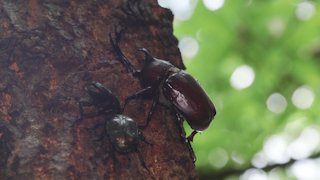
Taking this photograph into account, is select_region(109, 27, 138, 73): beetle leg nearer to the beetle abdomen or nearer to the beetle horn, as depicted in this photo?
the beetle horn

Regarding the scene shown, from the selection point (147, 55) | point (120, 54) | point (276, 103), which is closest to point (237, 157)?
point (276, 103)

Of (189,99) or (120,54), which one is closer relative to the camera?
(120,54)

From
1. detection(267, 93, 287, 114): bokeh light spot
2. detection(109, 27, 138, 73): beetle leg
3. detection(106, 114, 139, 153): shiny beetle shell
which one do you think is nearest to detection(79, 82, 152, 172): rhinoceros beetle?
detection(106, 114, 139, 153): shiny beetle shell

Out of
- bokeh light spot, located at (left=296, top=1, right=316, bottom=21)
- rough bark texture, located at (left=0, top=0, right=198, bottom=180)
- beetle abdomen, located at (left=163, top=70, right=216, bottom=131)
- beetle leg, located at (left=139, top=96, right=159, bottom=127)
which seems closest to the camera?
rough bark texture, located at (left=0, top=0, right=198, bottom=180)

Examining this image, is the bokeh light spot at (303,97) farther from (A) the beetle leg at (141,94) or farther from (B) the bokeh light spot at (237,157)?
(A) the beetle leg at (141,94)

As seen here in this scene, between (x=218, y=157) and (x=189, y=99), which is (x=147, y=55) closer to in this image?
(x=189, y=99)

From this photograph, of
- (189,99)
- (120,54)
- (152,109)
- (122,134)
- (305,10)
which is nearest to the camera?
(122,134)
